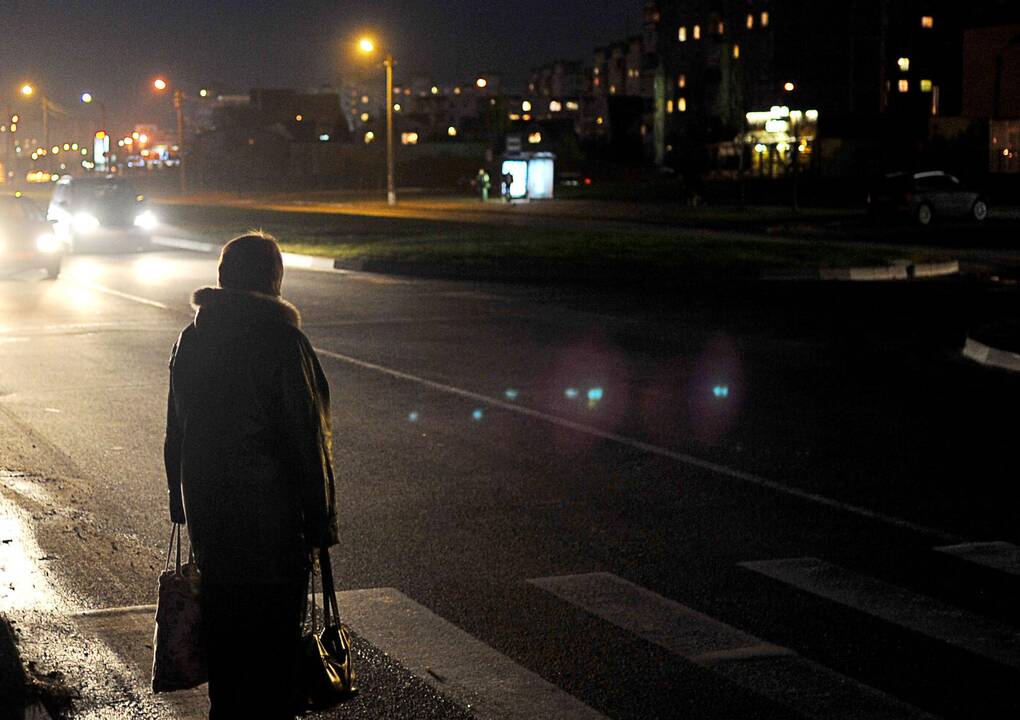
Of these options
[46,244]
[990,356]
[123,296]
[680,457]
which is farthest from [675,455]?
[46,244]

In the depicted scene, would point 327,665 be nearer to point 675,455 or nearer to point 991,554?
point 991,554

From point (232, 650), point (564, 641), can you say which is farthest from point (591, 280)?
point (232, 650)

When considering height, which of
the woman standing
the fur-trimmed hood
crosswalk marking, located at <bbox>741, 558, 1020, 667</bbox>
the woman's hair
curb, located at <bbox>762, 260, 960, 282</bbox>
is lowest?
curb, located at <bbox>762, 260, 960, 282</bbox>

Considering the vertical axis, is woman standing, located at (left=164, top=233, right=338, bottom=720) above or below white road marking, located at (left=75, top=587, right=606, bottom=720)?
above

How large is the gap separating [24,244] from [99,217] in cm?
883

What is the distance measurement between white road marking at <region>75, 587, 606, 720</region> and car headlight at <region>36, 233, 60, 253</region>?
69.7 feet

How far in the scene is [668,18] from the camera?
11762 centimetres

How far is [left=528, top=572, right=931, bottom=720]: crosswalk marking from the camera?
5.14m

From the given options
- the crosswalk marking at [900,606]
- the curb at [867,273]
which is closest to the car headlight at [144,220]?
A: the curb at [867,273]

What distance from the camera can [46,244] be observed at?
86.3ft

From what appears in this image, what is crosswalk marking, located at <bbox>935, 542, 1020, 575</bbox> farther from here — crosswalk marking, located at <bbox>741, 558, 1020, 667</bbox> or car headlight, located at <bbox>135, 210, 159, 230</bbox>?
car headlight, located at <bbox>135, 210, 159, 230</bbox>

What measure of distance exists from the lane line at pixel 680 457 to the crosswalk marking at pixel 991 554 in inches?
5.4

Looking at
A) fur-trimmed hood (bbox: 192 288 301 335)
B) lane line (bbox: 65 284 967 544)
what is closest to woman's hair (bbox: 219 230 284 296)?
fur-trimmed hood (bbox: 192 288 301 335)

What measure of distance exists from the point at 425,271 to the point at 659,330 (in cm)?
977
